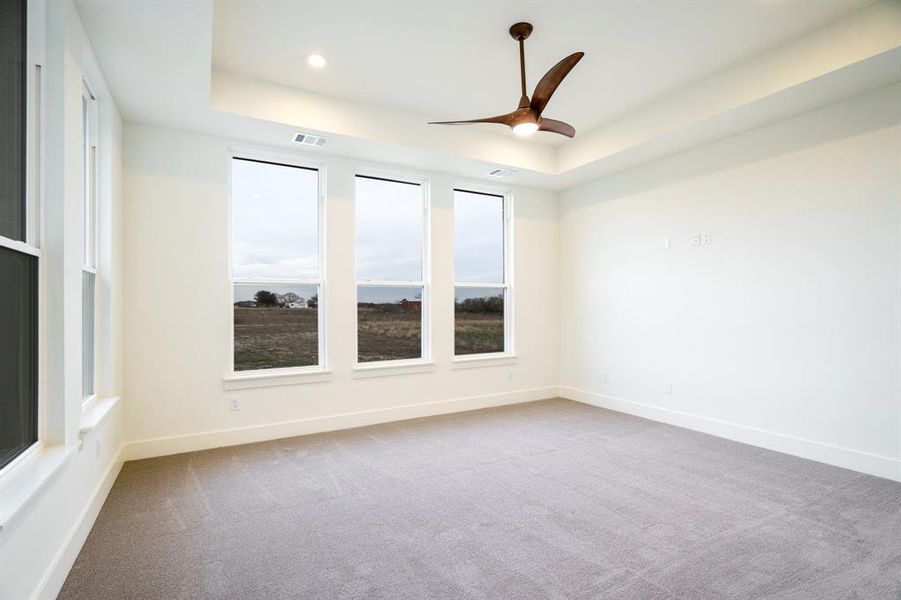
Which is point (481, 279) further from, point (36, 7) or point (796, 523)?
point (36, 7)

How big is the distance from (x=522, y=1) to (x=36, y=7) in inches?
98.7

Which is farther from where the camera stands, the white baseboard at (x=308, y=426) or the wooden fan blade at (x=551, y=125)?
the white baseboard at (x=308, y=426)

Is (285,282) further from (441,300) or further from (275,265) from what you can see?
(441,300)

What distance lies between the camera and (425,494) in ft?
10.1

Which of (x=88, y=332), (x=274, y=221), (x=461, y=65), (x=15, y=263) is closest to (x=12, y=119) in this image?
(x=15, y=263)

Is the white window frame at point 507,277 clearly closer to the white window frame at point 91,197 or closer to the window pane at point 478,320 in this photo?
the window pane at point 478,320

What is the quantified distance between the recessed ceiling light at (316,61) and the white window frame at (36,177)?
5.59 ft

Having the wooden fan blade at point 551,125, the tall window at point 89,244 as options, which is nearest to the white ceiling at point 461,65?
the tall window at point 89,244

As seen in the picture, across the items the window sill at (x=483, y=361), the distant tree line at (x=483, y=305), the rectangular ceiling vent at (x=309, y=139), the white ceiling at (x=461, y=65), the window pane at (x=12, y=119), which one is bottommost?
the window sill at (x=483, y=361)

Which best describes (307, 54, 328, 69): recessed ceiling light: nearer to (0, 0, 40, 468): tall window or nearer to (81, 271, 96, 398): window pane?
(0, 0, 40, 468): tall window

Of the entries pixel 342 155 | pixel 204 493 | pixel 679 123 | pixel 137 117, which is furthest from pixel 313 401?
pixel 679 123

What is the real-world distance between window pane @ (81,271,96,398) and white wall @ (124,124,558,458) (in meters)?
0.69

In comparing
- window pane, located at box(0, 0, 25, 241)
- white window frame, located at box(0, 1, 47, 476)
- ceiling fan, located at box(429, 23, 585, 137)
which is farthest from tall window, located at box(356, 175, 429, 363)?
window pane, located at box(0, 0, 25, 241)

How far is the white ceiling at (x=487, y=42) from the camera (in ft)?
9.64
